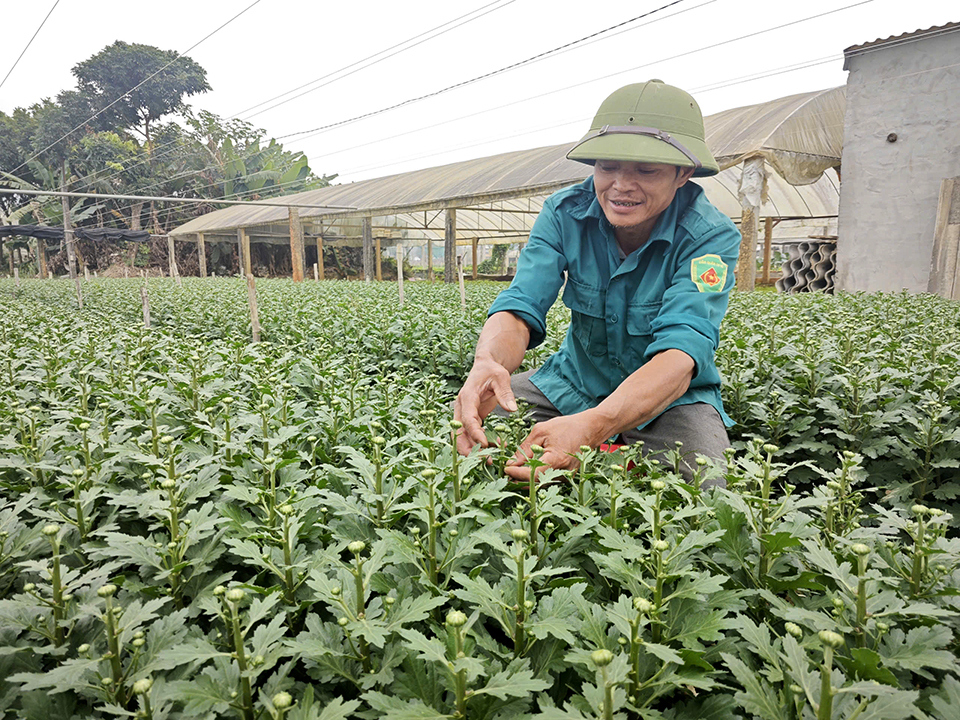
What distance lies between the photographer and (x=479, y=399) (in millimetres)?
2318

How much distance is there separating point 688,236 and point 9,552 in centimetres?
267

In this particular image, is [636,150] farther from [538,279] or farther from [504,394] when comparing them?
[504,394]

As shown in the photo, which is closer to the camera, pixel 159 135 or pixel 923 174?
pixel 923 174

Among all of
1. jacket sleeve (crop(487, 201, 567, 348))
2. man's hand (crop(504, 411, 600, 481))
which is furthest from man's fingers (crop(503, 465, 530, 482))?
jacket sleeve (crop(487, 201, 567, 348))

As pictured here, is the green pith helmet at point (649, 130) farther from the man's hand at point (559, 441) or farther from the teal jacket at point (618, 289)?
the man's hand at point (559, 441)

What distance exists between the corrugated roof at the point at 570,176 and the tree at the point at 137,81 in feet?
103

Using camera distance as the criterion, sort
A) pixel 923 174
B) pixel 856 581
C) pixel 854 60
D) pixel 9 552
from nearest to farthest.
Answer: pixel 856 581 → pixel 9 552 → pixel 923 174 → pixel 854 60

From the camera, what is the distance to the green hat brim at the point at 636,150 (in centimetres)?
239

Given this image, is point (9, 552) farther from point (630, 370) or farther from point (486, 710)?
point (630, 370)

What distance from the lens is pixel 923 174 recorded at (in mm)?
10148

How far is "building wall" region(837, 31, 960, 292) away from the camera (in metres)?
9.92

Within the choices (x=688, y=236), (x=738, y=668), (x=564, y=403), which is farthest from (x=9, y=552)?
(x=688, y=236)

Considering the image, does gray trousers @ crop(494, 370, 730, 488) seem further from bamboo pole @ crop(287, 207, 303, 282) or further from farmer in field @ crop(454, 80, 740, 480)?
bamboo pole @ crop(287, 207, 303, 282)

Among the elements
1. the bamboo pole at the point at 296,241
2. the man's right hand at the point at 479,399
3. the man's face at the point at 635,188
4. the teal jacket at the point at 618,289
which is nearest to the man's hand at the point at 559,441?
the man's right hand at the point at 479,399
